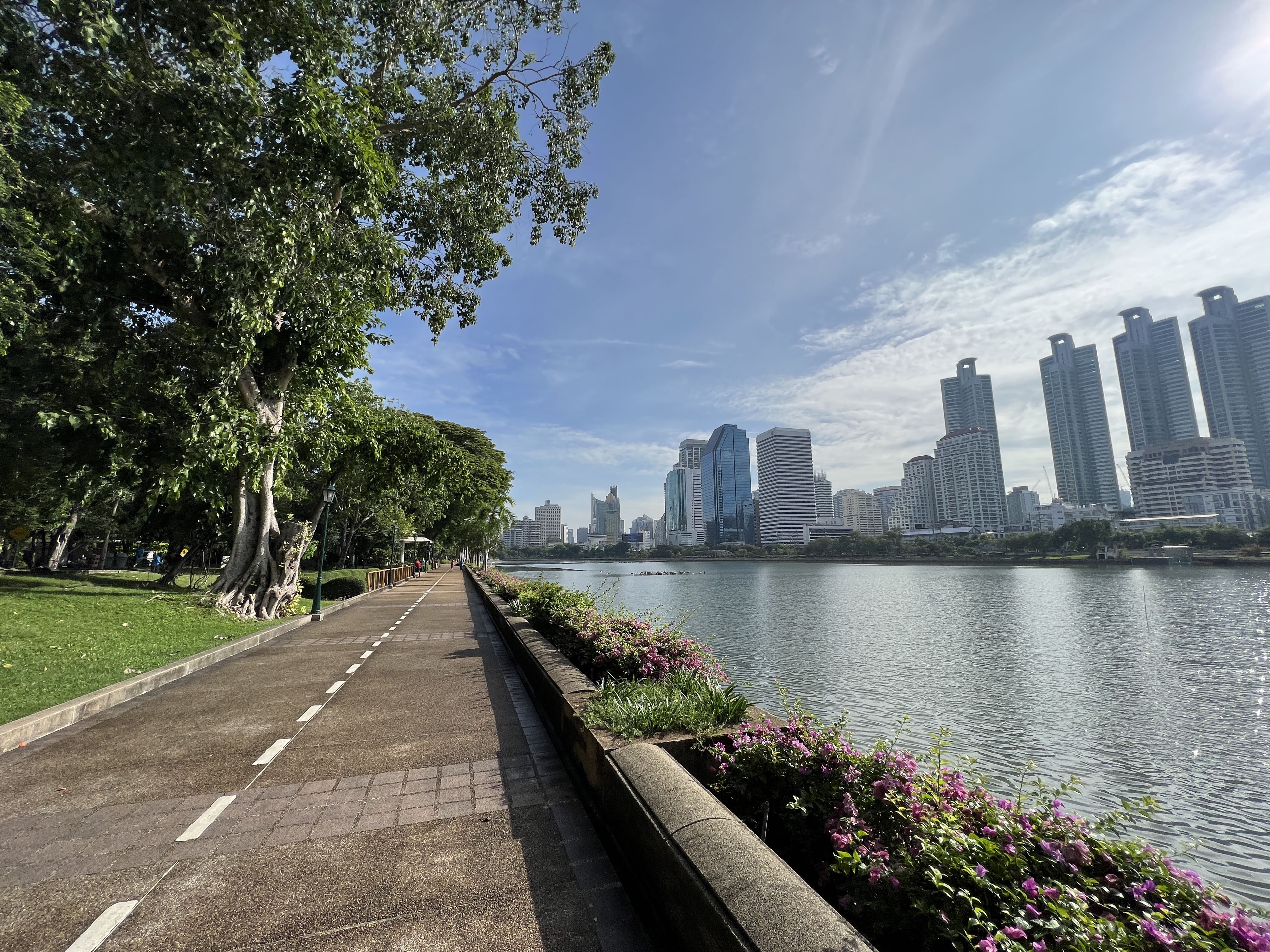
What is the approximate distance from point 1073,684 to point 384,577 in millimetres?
32084

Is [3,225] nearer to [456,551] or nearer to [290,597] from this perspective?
[290,597]

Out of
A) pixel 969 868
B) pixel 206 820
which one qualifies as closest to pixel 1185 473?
pixel 969 868

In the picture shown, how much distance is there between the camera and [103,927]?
299cm

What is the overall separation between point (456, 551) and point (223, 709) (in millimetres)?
82378

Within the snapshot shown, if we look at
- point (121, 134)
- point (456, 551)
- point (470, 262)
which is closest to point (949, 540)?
point (456, 551)

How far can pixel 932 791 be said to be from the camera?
3.09 meters

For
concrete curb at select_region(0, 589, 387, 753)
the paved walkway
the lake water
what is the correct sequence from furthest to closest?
1. the lake water
2. concrete curb at select_region(0, 589, 387, 753)
3. the paved walkway

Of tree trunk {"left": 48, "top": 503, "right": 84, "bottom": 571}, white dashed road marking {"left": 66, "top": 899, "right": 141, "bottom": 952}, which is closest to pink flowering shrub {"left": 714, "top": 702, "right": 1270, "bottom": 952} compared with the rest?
white dashed road marking {"left": 66, "top": 899, "right": 141, "bottom": 952}

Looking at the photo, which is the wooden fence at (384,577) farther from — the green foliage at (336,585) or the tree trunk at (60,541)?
the tree trunk at (60,541)

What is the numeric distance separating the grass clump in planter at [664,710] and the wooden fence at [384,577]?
26762 mm

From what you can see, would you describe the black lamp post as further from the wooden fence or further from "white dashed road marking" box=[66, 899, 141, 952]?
"white dashed road marking" box=[66, 899, 141, 952]

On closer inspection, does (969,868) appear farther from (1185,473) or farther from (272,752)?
(1185,473)

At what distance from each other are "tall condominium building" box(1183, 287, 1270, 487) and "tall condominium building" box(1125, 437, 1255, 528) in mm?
21219

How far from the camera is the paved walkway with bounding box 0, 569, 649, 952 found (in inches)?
117
